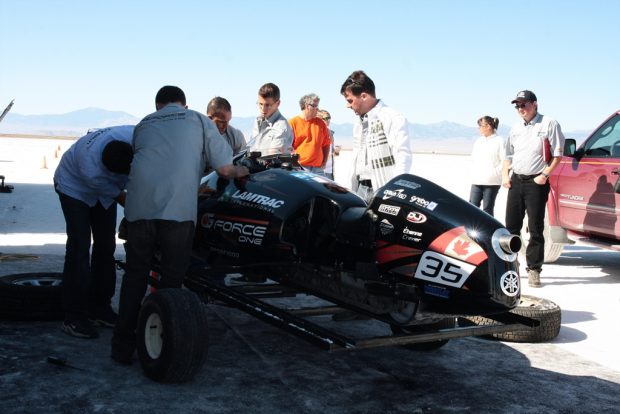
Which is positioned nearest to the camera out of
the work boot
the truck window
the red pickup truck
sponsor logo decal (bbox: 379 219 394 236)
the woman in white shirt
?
sponsor logo decal (bbox: 379 219 394 236)

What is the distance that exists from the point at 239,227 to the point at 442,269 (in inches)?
64.9

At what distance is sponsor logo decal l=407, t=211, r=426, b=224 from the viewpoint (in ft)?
13.7

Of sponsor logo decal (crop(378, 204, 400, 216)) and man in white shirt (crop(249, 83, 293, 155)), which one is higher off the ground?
man in white shirt (crop(249, 83, 293, 155))

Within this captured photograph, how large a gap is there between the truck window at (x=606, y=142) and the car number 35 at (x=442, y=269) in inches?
216

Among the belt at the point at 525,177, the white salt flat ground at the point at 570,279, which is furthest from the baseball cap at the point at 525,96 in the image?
the white salt flat ground at the point at 570,279

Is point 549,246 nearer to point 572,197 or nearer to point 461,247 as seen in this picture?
point 572,197

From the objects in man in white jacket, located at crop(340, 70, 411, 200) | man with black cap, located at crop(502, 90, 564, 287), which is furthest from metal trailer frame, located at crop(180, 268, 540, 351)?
man with black cap, located at crop(502, 90, 564, 287)

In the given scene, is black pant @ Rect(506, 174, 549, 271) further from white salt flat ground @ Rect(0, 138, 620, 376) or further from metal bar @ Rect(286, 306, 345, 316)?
metal bar @ Rect(286, 306, 345, 316)

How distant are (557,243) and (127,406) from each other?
24.0 ft

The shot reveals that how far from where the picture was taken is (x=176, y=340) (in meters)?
4.06

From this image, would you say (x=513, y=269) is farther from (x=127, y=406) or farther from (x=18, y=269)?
(x=18, y=269)

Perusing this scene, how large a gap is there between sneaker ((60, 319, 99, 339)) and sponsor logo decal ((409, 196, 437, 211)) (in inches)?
98.8

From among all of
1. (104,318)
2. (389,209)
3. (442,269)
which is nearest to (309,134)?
(104,318)

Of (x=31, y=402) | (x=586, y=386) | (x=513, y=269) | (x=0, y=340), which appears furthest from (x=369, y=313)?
(x=0, y=340)
